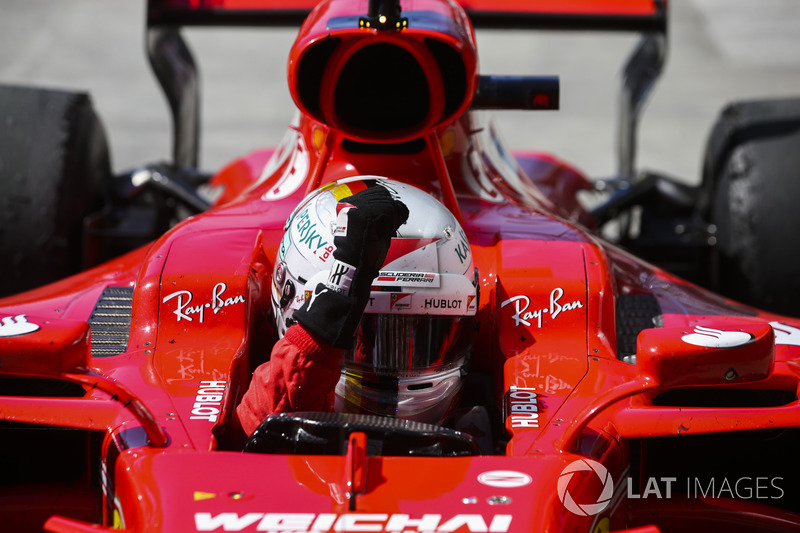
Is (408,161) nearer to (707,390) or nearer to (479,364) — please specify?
(479,364)

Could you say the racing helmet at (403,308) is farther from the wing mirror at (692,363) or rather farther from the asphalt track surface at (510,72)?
the asphalt track surface at (510,72)

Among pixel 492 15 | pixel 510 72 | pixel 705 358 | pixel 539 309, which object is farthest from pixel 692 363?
pixel 510 72

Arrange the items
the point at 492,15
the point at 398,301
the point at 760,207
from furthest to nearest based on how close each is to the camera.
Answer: the point at 492,15, the point at 760,207, the point at 398,301

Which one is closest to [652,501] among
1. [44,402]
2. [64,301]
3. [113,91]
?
[44,402]

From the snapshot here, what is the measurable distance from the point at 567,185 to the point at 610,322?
2.28 metres

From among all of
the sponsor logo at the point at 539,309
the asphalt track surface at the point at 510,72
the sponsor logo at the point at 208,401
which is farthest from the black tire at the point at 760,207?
the asphalt track surface at the point at 510,72

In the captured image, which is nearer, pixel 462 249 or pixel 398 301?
pixel 398 301

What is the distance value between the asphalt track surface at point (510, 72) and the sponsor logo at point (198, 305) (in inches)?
255

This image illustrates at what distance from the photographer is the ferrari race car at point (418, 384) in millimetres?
2414

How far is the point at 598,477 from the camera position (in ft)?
8.55

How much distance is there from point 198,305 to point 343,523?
3.55 ft

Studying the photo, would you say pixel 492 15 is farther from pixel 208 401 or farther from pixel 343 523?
pixel 343 523

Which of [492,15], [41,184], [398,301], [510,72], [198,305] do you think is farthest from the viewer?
[510,72]

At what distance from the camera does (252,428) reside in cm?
271
